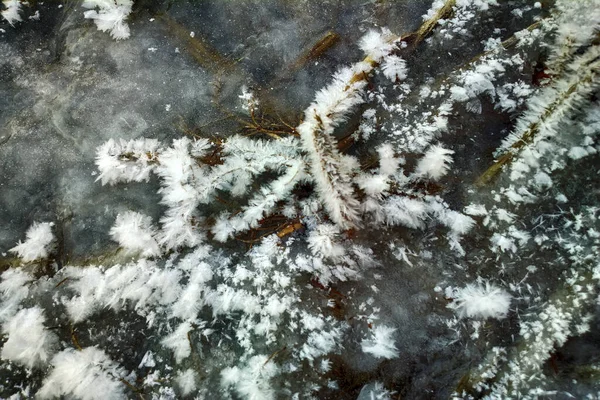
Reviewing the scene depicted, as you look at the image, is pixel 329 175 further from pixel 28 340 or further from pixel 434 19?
pixel 28 340

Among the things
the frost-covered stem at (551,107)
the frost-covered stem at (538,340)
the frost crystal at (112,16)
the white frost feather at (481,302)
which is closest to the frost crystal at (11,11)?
the frost crystal at (112,16)

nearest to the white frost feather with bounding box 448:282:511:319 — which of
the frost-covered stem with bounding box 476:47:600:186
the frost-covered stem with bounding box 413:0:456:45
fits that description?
the frost-covered stem with bounding box 476:47:600:186

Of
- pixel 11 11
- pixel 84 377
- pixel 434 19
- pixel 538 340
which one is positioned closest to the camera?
pixel 538 340

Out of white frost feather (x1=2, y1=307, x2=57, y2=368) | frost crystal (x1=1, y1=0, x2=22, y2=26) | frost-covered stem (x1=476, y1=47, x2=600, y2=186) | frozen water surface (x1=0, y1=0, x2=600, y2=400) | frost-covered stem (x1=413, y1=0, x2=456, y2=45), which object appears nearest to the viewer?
frost-covered stem (x1=476, y1=47, x2=600, y2=186)

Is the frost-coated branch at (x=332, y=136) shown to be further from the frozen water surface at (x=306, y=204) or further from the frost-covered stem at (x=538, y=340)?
the frost-covered stem at (x=538, y=340)

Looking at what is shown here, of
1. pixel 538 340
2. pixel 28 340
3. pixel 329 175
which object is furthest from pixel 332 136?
pixel 28 340

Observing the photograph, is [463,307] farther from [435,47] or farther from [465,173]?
[435,47]

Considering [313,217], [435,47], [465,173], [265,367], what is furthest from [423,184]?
[265,367]

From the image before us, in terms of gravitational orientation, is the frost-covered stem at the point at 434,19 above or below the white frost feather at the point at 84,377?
above

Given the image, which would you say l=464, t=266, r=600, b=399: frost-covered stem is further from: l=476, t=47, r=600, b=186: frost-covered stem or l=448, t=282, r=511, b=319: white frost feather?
l=476, t=47, r=600, b=186: frost-covered stem

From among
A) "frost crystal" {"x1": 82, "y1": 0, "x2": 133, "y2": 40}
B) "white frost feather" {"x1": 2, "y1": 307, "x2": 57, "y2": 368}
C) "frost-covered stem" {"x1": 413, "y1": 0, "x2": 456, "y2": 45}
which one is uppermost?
"frost crystal" {"x1": 82, "y1": 0, "x2": 133, "y2": 40}
